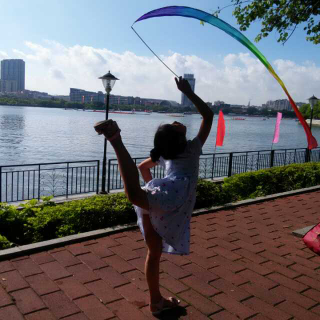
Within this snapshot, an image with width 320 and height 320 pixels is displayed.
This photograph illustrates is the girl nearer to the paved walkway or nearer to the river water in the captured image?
the river water

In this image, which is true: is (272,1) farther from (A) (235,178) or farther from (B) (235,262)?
(B) (235,262)

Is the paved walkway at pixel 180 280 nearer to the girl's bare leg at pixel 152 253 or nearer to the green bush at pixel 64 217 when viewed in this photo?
the girl's bare leg at pixel 152 253

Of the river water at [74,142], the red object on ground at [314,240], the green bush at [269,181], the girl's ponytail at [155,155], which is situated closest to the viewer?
the girl's ponytail at [155,155]

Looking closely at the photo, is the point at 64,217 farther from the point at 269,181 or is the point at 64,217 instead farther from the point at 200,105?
the point at 269,181

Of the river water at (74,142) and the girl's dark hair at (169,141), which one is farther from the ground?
the girl's dark hair at (169,141)

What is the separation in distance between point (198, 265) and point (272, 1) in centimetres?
969

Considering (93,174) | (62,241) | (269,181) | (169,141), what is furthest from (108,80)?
(169,141)

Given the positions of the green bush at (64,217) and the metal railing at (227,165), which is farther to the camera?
the metal railing at (227,165)

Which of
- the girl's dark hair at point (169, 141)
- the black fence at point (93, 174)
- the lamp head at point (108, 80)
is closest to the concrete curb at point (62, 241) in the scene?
the black fence at point (93, 174)

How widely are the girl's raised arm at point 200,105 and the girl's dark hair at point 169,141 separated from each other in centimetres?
27

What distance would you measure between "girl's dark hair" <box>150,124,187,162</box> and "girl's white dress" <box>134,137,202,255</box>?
0.21ft

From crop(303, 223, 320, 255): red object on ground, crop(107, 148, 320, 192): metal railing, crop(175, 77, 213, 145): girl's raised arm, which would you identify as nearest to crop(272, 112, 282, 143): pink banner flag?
crop(107, 148, 320, 192): metal railing

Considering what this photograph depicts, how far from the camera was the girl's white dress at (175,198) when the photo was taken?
2.65m

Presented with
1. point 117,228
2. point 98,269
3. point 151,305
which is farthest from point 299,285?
point 117,228
